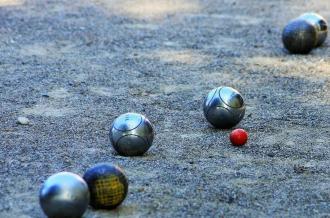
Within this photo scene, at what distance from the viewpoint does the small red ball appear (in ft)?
25.2

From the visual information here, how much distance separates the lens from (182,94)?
9.65 meters

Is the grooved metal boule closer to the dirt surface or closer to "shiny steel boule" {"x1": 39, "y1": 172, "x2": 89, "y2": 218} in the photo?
the dirt surface

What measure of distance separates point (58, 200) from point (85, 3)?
30.6ft

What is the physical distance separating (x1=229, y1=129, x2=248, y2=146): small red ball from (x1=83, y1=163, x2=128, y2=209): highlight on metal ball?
2.00 m

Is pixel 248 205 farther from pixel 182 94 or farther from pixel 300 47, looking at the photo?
pixel 300 47

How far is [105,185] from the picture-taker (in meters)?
5.87

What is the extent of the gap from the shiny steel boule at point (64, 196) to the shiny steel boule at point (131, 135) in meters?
1.52

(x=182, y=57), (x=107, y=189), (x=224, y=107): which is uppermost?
(x=107, y=189)

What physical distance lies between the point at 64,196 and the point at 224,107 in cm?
288

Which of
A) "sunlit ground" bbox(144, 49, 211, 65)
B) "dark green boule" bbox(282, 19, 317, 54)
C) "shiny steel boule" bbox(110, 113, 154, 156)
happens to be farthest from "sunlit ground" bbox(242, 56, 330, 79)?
"shiny steel boule" bbox(110, 113, 154, 156)

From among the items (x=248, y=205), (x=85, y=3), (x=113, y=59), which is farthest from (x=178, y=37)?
(x=248, y=205)

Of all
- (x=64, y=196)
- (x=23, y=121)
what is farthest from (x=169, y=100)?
(x=64, y=196)

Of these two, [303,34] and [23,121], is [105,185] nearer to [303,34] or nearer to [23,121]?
[23,121]

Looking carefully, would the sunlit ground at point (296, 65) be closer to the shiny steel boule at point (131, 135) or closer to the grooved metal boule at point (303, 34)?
the grooved metal boule at point (303, 34)
